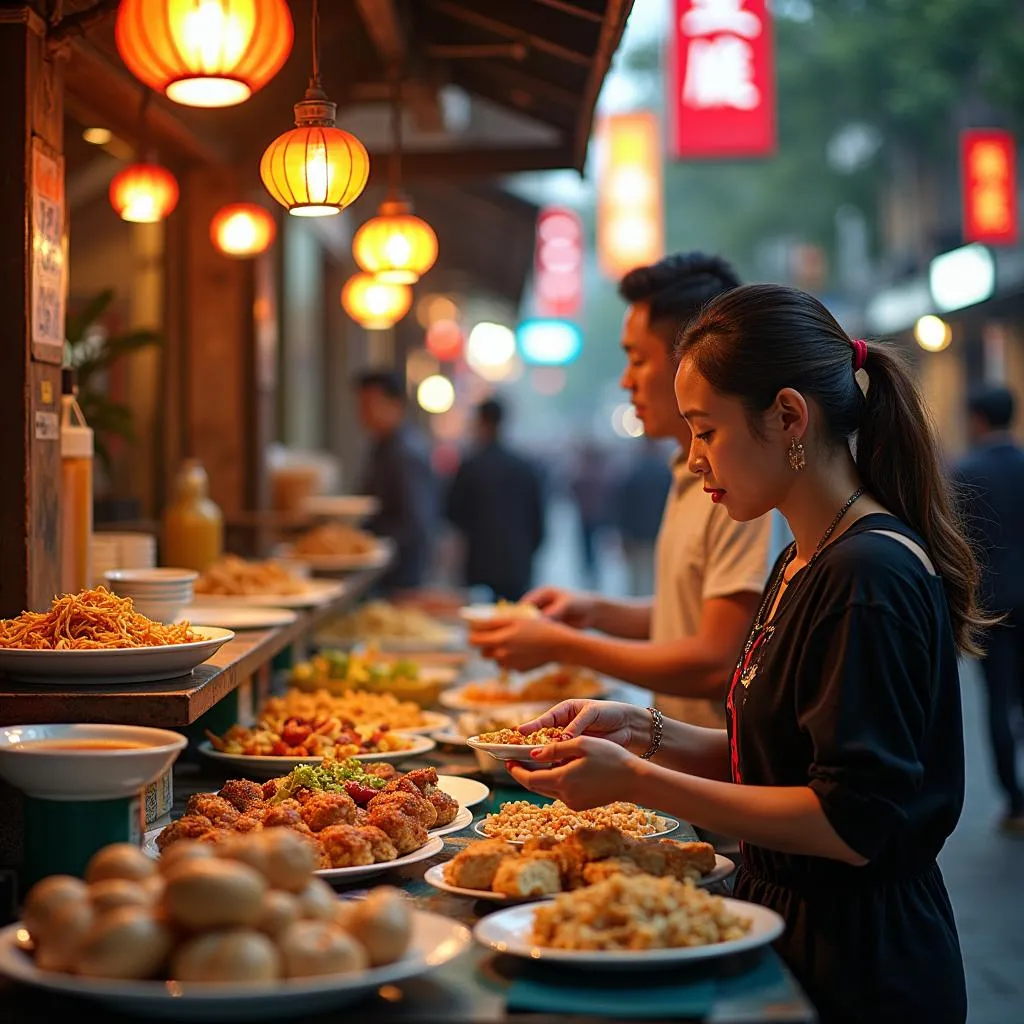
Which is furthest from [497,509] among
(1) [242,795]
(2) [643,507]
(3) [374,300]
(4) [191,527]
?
(1) [242,795]

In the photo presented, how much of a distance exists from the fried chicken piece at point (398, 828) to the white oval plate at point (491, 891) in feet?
0.23

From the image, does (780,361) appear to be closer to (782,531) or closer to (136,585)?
(782,531)

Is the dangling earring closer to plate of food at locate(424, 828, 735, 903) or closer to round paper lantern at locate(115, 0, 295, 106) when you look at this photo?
plate of food at locate(424, 828, 735, 903)

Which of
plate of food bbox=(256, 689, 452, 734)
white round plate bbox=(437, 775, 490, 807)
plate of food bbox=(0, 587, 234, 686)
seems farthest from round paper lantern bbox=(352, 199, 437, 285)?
plate of food bbox=(0, 587, 234, 686)

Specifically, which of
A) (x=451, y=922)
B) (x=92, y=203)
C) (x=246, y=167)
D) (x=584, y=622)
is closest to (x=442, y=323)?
(x=92, y=203)

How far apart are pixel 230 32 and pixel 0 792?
1924mm

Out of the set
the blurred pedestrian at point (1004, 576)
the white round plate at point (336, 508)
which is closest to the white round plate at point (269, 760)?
the white round plate at point (336, 508)

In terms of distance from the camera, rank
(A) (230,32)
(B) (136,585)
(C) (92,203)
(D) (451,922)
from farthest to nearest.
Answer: (C) (92,203) < (B) (136,585) < (A) (230,32) < (D) (451,922)

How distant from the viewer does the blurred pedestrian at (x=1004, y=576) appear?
8508 mm

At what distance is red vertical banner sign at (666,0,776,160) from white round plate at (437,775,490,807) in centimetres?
946

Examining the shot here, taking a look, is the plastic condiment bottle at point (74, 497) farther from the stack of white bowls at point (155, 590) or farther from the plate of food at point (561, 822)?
the plate of food at point (561, 822)

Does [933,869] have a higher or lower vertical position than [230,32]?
lower

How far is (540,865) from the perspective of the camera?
2732 mm

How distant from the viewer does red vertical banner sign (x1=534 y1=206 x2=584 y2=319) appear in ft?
72.9
